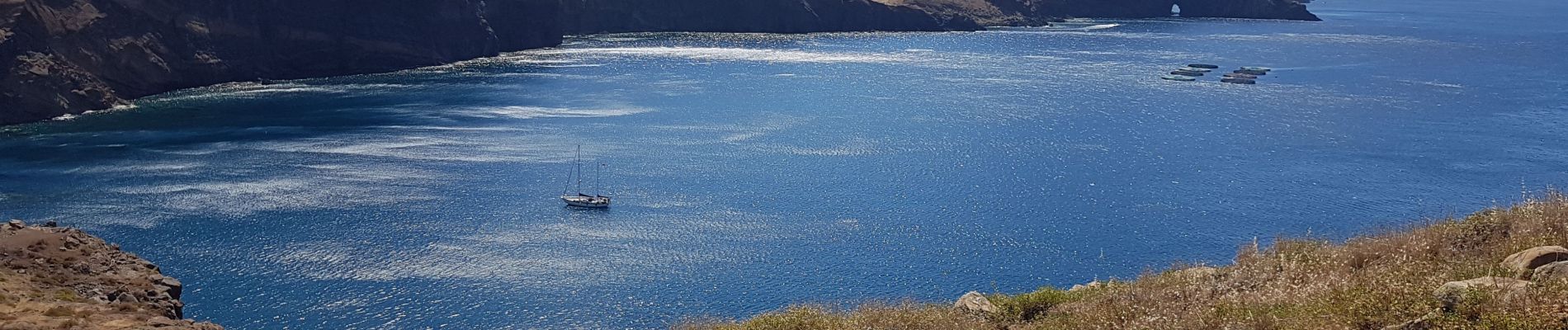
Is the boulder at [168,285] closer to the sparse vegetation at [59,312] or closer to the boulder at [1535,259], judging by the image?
the sparse vegetation at [59,312]

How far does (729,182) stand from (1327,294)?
233ft

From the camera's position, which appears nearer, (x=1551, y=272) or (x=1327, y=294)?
(x=1551, y=272)

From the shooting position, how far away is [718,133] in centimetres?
11656

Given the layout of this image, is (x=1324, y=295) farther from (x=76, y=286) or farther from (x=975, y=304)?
(x=76, y=286)

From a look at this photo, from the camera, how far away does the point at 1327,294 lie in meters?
23.6

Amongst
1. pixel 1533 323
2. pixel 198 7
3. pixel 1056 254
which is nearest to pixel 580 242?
pixel 1056 254

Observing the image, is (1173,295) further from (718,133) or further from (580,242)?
(718,133)

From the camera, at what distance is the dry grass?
20.5 meters

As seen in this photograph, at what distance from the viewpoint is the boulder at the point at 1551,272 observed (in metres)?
22.0

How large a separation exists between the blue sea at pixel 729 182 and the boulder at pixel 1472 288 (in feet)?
44.6

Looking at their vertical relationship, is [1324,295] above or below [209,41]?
above

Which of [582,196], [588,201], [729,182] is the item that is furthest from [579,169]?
[588,201]

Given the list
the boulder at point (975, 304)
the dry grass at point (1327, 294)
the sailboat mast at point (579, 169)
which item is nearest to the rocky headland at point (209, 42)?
the sailboat mast at point (579, 169)

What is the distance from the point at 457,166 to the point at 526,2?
10355 cm
